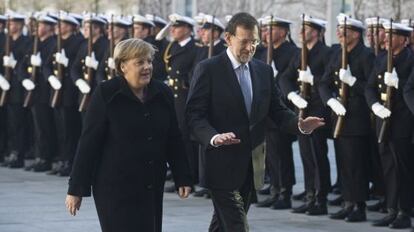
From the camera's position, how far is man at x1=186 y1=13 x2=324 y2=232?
28.0 ft

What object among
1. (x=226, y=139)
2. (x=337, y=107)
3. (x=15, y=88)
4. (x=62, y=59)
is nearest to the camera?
(x=226, y=139)

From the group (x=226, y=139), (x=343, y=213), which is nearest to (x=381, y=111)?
(x=343, y=213)

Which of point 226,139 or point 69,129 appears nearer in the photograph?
point 226,139

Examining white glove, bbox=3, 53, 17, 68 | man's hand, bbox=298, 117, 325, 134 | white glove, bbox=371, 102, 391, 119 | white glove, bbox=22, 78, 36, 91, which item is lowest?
white glove, bbox=371, 102, 391, 119

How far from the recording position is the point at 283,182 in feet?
43.8

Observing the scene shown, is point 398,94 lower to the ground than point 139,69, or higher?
lower

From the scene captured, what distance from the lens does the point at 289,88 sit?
13156mm

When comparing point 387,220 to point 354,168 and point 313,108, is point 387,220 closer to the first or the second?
point 354,168

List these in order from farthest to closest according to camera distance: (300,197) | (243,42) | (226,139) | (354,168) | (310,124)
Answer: (300,197)
(354,168)
(243,42)
(310,124)
(226,139)

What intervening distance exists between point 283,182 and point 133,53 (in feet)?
18.8

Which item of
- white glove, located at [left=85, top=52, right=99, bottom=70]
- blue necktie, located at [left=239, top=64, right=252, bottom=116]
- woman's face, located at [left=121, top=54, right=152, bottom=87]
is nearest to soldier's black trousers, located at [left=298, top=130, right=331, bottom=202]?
white glove, located at [left=85, top=52, right=99, bottom=70]

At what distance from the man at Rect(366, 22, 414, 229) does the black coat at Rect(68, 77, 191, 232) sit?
4.33 m

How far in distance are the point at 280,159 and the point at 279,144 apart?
0.49ft

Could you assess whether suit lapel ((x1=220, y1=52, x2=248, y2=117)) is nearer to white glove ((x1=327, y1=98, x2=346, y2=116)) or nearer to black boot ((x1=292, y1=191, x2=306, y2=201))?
white glove ((x1=327, y1=98, x2=346, y2=116))
